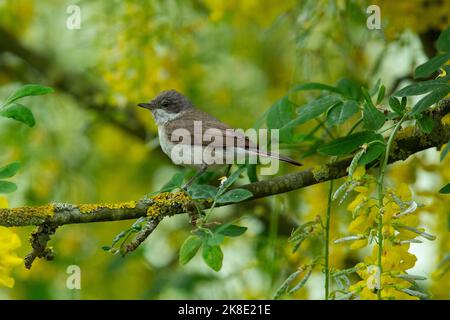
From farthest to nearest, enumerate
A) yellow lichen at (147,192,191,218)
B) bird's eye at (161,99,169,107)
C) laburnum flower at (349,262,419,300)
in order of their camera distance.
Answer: bird's eye at (161,99,169,107) < yellow lichen at (147,192,191,218) < laburnum flower at (349,262,419,300)

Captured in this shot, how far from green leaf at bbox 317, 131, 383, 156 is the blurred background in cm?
63

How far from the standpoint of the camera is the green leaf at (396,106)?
220 centimetres

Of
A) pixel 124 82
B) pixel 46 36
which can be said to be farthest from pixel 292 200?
pixel 46 36

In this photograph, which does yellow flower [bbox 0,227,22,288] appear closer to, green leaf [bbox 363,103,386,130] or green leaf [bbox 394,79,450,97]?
green leaf [bbox 363,103,386,130]

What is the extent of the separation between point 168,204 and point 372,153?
0.66 meters

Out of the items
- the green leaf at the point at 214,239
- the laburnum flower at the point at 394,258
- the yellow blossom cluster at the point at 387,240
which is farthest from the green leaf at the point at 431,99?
the green leaf at the point at 214,239

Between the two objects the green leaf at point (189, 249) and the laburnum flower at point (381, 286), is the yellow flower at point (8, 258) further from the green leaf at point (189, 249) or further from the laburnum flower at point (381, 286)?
the laburnum flower at point (381, 286)

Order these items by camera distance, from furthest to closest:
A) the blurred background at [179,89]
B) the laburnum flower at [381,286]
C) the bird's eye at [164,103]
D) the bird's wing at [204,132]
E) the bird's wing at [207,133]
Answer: the bird's eye at [164,103] < the blurred background at [179,89] < the bird's wing at [204,132] < the bird's wing at [207,133] < the laburnum flower at [381,286]

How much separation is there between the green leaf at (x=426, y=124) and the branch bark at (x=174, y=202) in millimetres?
80

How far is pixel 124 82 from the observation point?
3.68 metres

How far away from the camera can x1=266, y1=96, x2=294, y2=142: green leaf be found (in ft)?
8.41

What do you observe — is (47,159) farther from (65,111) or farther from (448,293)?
(448,293)

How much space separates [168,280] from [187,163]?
36.9 inches

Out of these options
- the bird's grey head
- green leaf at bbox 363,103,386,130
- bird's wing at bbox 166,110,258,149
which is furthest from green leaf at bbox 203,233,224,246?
the bird's grey head
